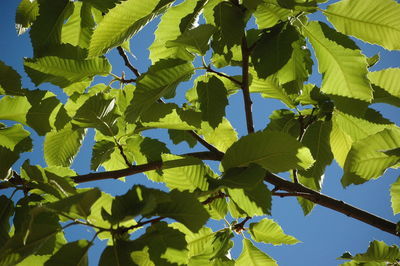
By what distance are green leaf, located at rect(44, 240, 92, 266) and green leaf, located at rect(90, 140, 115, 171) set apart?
1.58 feet

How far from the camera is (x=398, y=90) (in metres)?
1.06

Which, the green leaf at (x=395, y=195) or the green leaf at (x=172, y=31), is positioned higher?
the green leaf at (x=172, y=31)

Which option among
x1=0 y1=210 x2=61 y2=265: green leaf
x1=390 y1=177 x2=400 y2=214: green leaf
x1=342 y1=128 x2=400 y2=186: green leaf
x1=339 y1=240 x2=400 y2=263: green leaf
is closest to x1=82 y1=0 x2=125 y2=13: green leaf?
x1=0 y1=210 x2=61 y2=265: green leaf

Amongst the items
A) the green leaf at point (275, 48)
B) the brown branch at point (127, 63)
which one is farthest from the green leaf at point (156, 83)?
the brown branch at point (127, 63)

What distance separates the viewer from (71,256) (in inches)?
29.3

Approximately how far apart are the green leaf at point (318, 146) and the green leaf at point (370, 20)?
0.33m

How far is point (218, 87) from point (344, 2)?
337 mm

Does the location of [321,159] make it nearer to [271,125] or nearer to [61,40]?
[271,125]

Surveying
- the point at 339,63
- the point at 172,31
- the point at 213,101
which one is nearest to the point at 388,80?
the point at 339,63

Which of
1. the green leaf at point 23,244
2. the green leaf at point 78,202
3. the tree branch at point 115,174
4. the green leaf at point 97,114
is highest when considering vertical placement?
the green leaf at point 97,114

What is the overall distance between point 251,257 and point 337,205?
26cm

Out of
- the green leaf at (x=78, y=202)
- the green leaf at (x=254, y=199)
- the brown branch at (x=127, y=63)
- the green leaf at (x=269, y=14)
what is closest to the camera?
the green leaf at (x=78, y=202)

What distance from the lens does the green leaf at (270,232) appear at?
1.13m

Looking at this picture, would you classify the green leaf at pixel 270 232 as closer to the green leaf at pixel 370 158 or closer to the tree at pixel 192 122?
the tree at pixel 192 122
